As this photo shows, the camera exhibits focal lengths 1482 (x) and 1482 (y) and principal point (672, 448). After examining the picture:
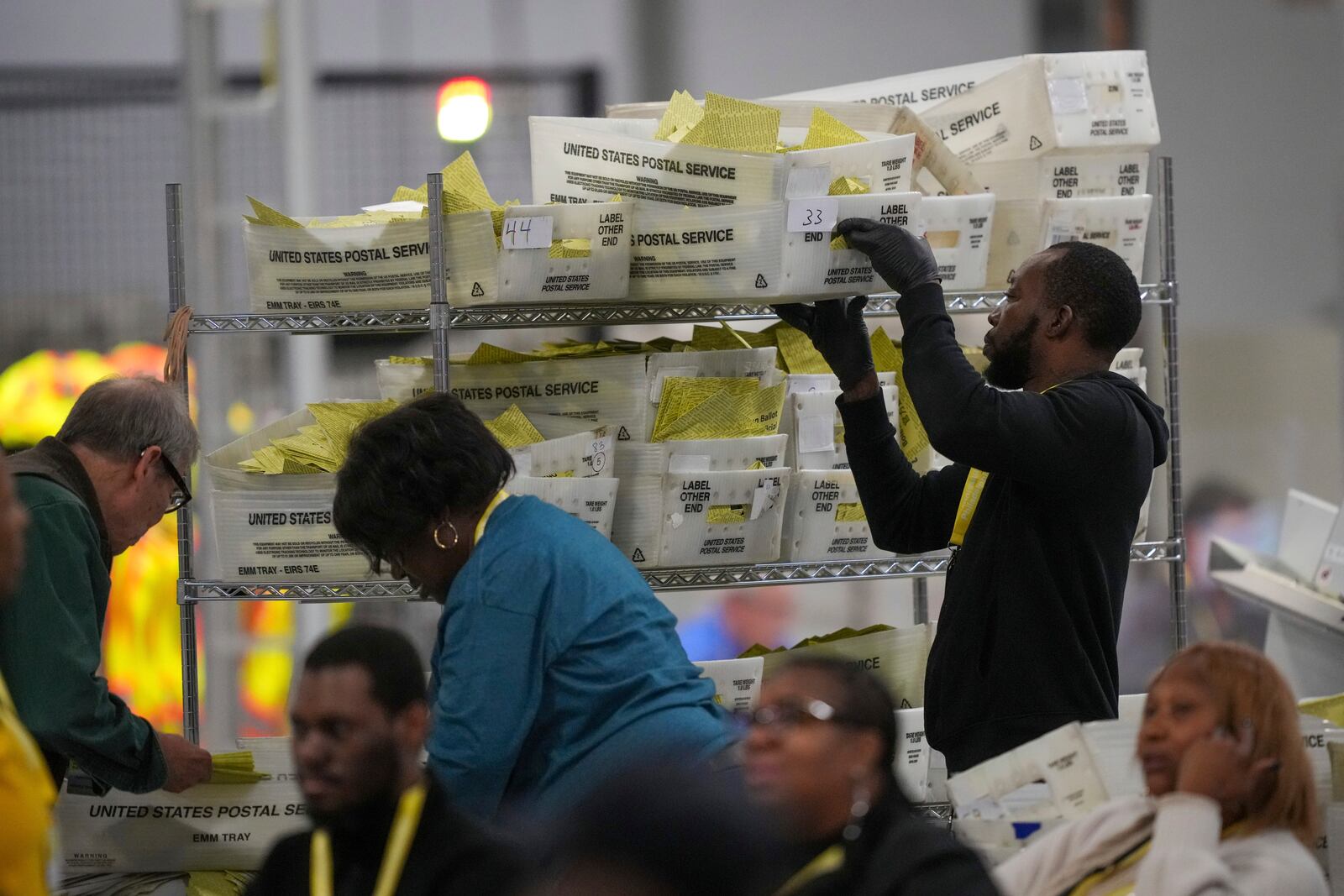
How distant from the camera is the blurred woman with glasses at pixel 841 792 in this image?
5.72 ft

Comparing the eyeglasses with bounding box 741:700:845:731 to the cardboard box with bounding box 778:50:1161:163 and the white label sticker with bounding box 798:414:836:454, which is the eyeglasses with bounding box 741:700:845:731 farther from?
the cardboard box with bounding box 778:50:1161:163

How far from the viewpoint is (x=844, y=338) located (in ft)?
9.98

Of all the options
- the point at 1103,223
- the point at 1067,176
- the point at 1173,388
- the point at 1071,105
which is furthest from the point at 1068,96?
the point at 1173,388

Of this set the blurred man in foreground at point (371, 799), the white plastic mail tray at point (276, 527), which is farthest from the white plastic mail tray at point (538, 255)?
the blurred man in foreground at point (371, 799)

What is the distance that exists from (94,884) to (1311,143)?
7.59 metres

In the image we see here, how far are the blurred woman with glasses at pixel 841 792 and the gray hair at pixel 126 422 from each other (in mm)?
1459

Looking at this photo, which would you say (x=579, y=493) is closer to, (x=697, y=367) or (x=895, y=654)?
(x=697, y=367)

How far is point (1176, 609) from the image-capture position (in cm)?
350

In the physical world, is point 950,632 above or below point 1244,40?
below

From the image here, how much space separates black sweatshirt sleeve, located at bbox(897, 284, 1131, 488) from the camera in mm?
2557

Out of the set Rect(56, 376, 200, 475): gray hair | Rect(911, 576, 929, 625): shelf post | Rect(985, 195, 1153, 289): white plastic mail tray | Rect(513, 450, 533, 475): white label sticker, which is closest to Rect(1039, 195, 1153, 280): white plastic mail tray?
Rect(985, 195, 1153, 289): white plastic mail tray

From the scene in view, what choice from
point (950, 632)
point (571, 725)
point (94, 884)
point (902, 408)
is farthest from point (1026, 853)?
point (94, 884)

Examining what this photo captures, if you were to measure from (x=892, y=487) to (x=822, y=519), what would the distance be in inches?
12.2

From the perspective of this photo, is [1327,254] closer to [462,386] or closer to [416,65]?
[416,65]
